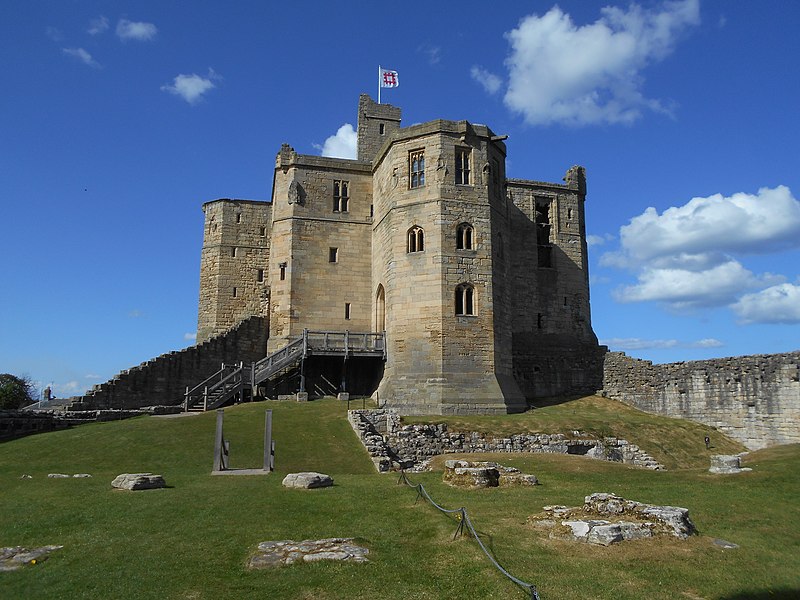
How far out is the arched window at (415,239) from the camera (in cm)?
3095

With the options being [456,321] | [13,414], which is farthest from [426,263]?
[13,414]

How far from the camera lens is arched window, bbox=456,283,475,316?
30.0m

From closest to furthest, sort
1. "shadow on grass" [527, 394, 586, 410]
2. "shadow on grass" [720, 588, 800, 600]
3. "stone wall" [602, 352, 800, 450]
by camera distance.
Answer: "shadow on grass" [720, 588, 800, 600] → "stone wall" [602, 352, 800, 450] → "shadow on grass" [527, 394, 586, 410]

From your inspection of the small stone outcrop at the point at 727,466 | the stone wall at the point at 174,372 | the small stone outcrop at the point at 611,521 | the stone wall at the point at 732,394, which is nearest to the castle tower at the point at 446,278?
the stone wall at the point at 732,394

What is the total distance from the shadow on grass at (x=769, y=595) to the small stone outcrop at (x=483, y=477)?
26.1 feet

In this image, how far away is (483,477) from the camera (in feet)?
52.8

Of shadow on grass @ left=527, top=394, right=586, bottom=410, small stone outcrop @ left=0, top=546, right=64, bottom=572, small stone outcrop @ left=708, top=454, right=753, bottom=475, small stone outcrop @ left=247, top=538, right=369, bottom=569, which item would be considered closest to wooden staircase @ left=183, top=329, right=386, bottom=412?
shadow on grass @ left=527, top=394, right=586, bottom=410

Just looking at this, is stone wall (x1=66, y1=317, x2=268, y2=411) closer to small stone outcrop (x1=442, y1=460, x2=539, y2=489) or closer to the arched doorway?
the arched doorway

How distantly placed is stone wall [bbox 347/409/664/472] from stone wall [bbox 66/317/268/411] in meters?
13.2

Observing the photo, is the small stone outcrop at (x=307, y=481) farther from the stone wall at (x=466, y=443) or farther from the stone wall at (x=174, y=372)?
the stone wall at (x=174, y=372)

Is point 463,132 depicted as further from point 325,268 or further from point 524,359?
point 524,359

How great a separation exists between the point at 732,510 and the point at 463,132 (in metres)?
22.5

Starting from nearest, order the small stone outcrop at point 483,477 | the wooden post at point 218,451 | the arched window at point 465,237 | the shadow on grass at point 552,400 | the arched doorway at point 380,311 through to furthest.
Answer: the small stone outcrop at point 483,477, the wooden post at point 218,451, the arched window at point 465,237, the shadow on grass at point 552,400, the arched doorway at point 380,311

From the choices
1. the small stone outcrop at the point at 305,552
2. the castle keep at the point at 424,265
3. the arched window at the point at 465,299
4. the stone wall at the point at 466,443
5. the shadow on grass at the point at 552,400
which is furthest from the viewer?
the shadow on grass at the point at 552,400
